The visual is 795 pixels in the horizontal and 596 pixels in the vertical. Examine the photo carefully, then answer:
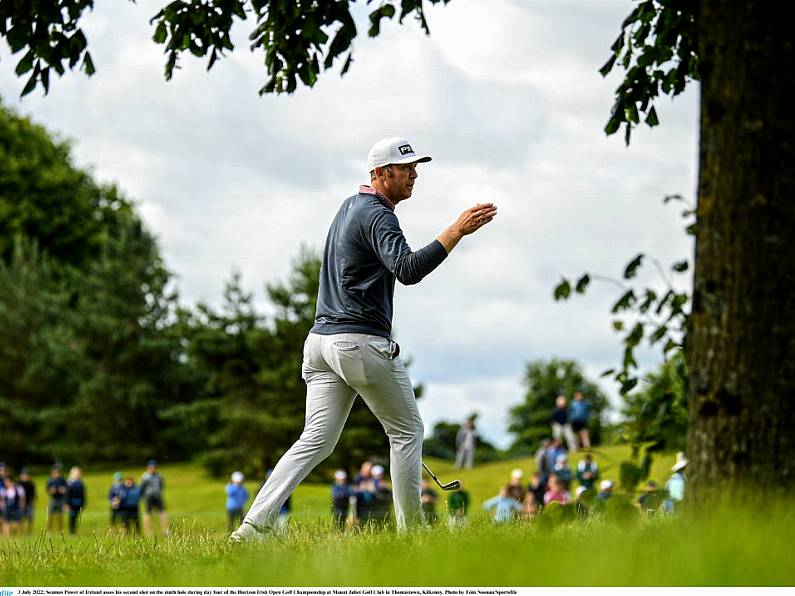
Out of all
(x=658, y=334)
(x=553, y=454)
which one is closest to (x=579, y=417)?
(x=553, y=454)

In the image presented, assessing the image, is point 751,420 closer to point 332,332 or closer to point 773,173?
point 773,173

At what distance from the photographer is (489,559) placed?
459 cm

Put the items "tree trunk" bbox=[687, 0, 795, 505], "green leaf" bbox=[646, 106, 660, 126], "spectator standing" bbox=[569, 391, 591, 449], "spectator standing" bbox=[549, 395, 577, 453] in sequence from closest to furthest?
"tree trunk" bbox=[687, 0, 795, 505], "green leaf" bbox=[646, 106, 660, 126], "spectator standing" bbox=[569, 391, 591, 449], "spectator standing" bbox=[549, 395, 577, 453]

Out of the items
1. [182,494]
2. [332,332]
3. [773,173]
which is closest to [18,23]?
[332,332]

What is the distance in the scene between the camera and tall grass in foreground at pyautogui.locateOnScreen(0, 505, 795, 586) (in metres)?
4.12

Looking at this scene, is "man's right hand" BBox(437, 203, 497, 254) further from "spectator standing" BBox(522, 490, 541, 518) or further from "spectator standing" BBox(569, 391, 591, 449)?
"spectator standing" BBox(569, 391, 591, 449)

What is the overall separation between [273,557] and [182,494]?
41.1 metres

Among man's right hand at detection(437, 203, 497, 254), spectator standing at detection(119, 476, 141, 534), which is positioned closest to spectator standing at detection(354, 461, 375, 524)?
spectator standing at detection(119, 476, 141, 534)

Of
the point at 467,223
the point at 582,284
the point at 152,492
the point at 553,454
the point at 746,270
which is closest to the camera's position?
the point at 746,270

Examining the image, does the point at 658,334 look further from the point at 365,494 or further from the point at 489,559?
the point at 365,494

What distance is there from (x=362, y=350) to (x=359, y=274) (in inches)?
19.1

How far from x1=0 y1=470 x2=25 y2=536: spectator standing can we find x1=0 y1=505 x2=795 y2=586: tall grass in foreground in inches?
1142

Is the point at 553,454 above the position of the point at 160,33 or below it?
below

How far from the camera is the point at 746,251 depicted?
4.77 metres
